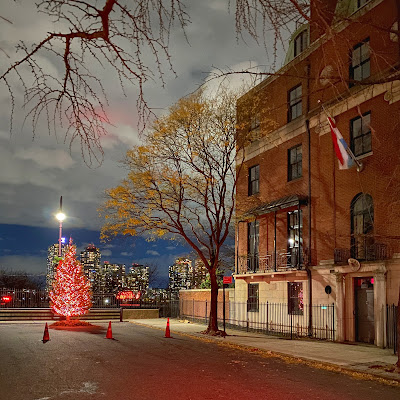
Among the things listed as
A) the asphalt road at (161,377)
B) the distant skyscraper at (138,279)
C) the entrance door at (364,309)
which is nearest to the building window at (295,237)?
the entrance door at (364,309)

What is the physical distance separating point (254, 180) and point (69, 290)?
12679mm

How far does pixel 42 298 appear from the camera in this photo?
42.0 meters

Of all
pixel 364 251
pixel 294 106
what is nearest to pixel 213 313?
pixel 364 251

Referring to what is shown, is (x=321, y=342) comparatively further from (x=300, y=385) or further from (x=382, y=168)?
(x=300, y=385)

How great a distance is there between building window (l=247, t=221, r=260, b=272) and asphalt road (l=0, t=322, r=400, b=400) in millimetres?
11032

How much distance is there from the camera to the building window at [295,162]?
24.9 m

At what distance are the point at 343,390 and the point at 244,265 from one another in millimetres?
18372

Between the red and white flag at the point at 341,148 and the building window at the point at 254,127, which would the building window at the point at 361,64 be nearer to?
the red and white flag at the point at 341,148

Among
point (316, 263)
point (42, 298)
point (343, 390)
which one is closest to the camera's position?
point (343, 390)

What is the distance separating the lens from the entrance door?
19453 millimetres

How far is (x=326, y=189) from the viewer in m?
22.4

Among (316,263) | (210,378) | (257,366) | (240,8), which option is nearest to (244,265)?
(316,263)

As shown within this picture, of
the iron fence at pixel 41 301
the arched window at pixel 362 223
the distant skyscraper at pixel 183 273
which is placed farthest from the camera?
the distant skyscraper at pixel 183 273

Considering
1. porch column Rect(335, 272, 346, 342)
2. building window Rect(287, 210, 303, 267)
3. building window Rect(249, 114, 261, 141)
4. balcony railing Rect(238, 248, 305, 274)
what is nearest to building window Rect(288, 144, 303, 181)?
building window Rect(287, 210, 303, 267)
